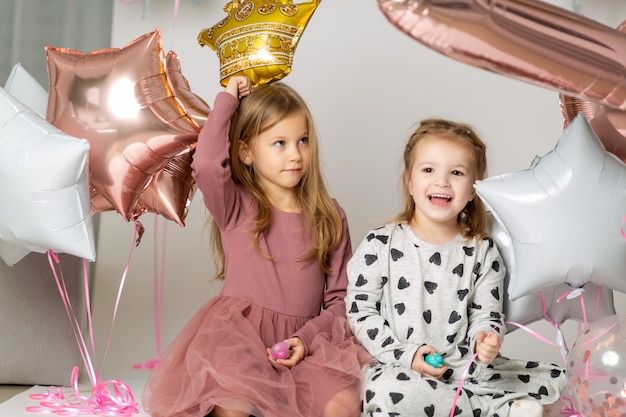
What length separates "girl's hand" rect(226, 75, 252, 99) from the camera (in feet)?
5.24

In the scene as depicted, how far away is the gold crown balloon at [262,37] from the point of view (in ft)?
5.15

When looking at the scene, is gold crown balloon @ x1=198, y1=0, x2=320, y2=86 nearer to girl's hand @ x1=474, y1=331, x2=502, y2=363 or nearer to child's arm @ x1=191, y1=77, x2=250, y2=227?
child's arm @ x1=191, y1=77, x2=250, y2=227

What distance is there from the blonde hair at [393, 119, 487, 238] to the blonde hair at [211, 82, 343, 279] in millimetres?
156

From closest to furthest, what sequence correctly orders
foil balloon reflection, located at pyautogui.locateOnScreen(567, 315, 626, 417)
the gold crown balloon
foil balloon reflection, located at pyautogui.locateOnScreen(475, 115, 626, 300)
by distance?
1. foil balloon reflection, located at pyautogui.locateOnScreen(567, 315, 626, 417)
2. foil balloon reflection, located at pyautogui.locateOnScreen(475, 115, 626, 300)
3. the gold crown balloon

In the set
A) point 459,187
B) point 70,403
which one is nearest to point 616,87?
point 459,187

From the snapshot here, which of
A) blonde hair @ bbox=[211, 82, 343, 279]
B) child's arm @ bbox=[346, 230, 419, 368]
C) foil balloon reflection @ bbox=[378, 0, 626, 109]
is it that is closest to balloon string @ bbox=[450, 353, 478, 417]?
child's arm @ bbox=[346, 230, 419, 368]

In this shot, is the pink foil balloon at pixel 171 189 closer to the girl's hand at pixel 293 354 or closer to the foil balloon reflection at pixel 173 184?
the foil balloon reflection at pixel 173 184

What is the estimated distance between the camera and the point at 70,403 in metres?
1.70

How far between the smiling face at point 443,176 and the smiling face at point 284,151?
0.24m

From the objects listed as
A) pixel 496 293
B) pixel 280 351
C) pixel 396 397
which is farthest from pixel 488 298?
pixel 280 351

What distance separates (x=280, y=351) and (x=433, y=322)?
283mm

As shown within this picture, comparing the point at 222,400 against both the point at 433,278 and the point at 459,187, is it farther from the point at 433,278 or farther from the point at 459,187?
the point at 459,187

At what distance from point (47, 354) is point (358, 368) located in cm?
83

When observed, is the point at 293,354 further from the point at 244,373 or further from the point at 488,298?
the point at 488,298
